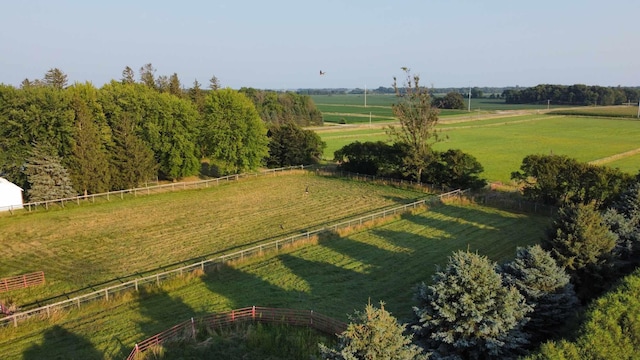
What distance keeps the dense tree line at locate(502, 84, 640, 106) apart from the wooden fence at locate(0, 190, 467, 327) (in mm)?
178060

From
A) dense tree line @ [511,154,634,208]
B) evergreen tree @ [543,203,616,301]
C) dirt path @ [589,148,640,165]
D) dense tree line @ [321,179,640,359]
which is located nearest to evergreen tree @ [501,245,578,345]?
dense tree line @ [321,179,640,359]

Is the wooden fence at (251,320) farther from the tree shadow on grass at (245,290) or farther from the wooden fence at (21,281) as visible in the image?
the wooden fence at (21,281)

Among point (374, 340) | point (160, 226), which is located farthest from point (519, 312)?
point (160, 226)

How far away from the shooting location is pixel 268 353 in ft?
51.3

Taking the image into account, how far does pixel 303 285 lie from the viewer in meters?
21.7

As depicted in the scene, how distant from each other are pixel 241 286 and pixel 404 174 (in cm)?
2672

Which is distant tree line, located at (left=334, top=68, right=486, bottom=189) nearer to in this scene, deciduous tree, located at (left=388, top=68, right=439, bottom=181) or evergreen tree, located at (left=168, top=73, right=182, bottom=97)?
deciduous tree, located at (left=388, top=68, right=439, bottom=181)

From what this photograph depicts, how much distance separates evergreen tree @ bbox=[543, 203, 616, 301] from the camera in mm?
17219

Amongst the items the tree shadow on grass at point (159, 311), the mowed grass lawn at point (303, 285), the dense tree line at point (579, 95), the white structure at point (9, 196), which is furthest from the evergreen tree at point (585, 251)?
the dense tree line at point (579, 95)

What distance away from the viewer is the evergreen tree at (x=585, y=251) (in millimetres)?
17219

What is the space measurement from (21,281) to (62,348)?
27.2ft

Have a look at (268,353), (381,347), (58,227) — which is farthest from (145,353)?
(58,227)

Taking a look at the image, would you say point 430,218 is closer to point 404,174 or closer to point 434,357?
point 404,174

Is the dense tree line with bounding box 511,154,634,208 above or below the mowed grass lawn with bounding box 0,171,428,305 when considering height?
above
